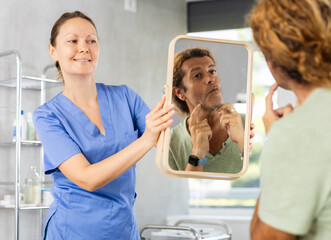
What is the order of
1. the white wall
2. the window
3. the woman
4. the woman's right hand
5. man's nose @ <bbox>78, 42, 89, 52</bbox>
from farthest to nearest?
the window < the white wall < man's nose @ <bbox>78, 42, 89, 52</bbox> < the woman's right hand < the woman

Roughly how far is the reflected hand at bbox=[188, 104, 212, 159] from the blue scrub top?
0.87 ft

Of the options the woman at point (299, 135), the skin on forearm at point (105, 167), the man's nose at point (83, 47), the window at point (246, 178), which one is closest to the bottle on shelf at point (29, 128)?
the man's nose at point (83, 47)

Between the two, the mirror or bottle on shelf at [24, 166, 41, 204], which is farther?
bottle on shelf at [24, 166, 41, 204]

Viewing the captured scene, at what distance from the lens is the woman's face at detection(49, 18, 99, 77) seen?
1.63m

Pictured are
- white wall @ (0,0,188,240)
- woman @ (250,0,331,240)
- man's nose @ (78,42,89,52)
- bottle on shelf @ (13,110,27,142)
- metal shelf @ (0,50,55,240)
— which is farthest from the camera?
white wall @ (0,0,188,240)

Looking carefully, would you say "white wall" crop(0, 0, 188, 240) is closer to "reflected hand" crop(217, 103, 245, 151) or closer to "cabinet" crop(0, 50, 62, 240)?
"cabinet" crop(0, 50, 62, 240)

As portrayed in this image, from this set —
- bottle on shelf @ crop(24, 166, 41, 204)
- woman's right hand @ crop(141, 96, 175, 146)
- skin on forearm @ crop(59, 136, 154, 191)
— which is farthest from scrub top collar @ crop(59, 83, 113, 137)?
bottle on shelf @ crop(24, 166, 41, 204)

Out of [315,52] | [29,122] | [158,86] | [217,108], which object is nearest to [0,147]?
[29,122]

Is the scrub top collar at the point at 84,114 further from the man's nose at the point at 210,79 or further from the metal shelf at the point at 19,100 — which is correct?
the metal shelf at the point at 19,100

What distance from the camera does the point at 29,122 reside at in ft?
10.2

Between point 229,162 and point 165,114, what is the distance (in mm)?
260

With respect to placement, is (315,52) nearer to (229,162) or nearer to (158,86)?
(229,162)

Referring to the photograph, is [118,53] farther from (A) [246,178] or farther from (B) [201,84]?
(B) [201,84]

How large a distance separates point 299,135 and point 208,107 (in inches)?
27.2
